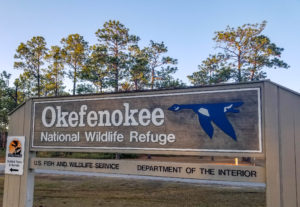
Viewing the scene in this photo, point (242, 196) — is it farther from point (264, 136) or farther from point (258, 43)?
point (258, 43)

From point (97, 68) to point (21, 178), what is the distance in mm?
24722

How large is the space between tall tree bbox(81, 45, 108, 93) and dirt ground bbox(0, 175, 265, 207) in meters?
17.8

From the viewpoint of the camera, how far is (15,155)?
5.64 metres

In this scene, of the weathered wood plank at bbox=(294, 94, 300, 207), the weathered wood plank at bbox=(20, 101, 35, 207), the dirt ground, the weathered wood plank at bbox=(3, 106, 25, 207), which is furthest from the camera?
the dirt ground

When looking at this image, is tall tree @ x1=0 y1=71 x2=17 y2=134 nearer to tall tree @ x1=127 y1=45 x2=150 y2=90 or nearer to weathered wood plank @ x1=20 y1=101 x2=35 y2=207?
tall tree @ x1=127 y1=45 x2=150 y2=90

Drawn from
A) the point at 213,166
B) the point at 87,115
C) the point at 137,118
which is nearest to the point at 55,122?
the point at 87,115

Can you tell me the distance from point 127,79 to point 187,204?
2227 cm

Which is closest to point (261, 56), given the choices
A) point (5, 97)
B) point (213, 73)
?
point (213, 73)

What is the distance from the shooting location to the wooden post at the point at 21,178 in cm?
544

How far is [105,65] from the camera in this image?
29.4 meters

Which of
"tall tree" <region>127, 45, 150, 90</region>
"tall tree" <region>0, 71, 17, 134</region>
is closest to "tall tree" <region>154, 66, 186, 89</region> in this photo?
"tall tree" <region>127, 45, 150, 90</region>

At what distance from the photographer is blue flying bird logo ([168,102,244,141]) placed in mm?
4105

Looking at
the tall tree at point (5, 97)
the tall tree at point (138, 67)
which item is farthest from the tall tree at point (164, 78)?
the tall tree at point (5, 97)

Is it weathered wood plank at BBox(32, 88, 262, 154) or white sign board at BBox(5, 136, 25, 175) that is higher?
weathered wood plank at BBox(32, 88, 262, 154)
